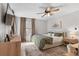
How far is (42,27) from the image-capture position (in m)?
1.67

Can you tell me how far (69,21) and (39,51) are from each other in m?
0.67

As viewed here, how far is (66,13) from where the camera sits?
1616 millimetres

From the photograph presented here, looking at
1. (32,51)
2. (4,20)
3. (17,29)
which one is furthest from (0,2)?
(32,51)

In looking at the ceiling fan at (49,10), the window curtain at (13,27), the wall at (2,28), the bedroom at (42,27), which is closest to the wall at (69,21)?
the bedroom at (42,27)

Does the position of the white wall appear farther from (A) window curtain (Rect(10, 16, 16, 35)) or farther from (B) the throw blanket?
(A) window curtain (Rect(10, 16, 16, 35))

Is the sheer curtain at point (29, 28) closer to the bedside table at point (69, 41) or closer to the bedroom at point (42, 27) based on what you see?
the bedroom at point (42, 27)

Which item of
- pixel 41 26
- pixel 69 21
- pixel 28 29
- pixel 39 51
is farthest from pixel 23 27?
pixel 69 21

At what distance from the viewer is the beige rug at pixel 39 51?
1632 millimetres

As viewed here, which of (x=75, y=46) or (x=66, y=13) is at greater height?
(x=66, y=13)

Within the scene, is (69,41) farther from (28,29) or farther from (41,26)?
(28,29)

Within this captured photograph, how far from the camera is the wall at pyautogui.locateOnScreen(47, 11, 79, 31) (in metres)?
1.61

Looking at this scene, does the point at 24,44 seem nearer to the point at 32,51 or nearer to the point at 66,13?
the point at 32,51

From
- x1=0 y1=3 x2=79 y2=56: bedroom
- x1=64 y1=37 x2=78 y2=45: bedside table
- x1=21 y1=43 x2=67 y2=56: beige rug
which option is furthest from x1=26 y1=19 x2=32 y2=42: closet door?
x1=64 y1=37 x2=78 y2=45: bedside table

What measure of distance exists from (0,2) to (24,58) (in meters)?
0.98
